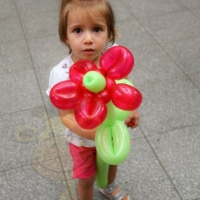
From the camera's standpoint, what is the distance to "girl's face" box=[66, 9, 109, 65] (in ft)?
4.30

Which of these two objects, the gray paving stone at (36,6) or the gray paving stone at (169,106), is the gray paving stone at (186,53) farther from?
the gray paving stone at (36,6)

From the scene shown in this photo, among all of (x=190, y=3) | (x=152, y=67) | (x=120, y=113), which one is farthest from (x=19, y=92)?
(x=190, y=3)

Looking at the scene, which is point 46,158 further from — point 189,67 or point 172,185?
point 189,67

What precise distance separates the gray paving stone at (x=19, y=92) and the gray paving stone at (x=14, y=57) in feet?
0.32

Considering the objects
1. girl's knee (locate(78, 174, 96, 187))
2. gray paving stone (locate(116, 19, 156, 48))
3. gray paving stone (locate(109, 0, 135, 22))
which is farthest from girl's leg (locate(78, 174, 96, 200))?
gray paving stone (locate(109, 0, 135, 22))

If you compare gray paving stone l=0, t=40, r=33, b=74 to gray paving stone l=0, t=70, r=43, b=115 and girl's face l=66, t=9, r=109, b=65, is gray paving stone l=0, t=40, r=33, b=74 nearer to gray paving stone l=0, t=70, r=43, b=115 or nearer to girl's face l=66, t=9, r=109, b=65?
gray paving stone l=0, t=70, r=43, b=115

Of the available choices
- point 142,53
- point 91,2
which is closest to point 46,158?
point 91,2

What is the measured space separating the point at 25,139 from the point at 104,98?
130cm

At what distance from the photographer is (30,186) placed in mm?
2031

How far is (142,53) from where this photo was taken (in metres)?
3.17

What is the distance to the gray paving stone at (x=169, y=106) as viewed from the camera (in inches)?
94.6

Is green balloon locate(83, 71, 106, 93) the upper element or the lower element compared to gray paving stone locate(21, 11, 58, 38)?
upper

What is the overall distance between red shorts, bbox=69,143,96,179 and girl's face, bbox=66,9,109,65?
437mm

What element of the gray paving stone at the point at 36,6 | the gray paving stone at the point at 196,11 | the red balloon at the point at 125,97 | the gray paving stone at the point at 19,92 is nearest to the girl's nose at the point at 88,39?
the red balloon at the point at 125,97
